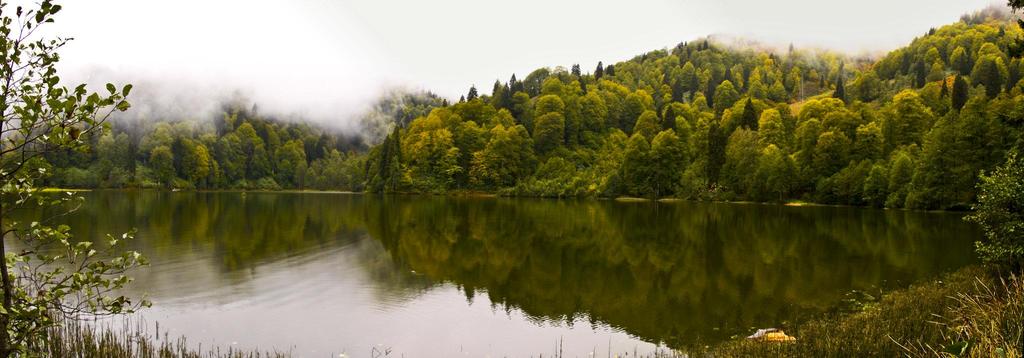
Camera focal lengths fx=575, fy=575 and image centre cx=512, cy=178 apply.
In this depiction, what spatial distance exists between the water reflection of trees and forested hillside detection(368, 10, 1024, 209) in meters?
10.5

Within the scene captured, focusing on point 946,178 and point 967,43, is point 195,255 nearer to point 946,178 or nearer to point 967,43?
point 946,178

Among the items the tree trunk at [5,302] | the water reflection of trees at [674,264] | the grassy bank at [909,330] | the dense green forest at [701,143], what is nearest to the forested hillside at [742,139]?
the dense green forest at [701,143]

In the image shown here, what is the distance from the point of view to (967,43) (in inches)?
7165

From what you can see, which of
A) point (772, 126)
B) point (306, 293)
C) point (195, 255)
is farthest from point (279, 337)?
point (772, 126)

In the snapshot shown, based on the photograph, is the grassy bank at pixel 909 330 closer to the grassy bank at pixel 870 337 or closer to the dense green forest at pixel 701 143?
the grassy bank at pixel 870 337

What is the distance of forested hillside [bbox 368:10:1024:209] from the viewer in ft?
234

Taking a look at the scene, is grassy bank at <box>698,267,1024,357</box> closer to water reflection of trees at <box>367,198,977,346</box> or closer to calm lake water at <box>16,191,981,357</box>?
calm lake water at <box>16,191,981,357</box>

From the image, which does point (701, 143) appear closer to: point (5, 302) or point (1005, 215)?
point (1005, 215)

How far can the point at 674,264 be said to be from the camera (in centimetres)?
2842

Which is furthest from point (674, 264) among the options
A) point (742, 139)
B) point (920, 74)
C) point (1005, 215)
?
point (920, 74)

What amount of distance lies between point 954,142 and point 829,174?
2176 cm

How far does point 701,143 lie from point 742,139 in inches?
465

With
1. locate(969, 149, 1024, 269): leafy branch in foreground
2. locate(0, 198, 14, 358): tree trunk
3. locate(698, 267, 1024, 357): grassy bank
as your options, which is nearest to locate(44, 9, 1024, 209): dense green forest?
locate(969, 149, 1024, 269): leafy branch in foreground

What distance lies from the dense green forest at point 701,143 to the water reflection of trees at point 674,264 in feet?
34.1
